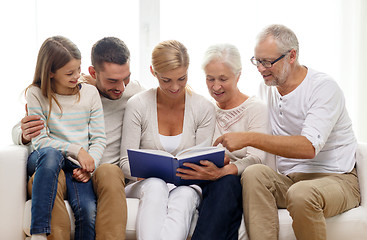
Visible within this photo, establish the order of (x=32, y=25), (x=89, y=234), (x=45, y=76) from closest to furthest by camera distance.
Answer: (x=89, y=234) → (x=45, y=76) → (x=32, y=25)

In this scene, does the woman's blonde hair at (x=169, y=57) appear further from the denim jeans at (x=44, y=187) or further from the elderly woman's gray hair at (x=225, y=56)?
the denim jeans at (x=44, y=187)

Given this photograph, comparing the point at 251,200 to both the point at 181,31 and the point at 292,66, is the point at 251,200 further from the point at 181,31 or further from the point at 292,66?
the point at 181,31

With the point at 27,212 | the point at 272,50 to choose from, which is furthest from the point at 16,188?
the point at 272,50

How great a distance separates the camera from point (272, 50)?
2.16 meters

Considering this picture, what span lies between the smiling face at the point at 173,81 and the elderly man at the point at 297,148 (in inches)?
14.0

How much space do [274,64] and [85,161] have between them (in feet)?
3.28

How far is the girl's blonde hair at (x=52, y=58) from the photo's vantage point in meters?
2.12

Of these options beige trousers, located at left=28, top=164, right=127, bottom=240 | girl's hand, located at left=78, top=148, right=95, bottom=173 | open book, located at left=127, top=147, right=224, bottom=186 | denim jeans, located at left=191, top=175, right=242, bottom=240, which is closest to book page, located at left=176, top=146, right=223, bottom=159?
open book, located at left=127, top=147, right=224, bottom=186

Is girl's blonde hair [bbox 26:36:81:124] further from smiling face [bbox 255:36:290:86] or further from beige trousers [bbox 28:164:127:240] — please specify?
smiling face [bbox 255:36:290:86]

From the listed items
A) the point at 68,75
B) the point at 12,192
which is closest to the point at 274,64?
the point at 68,75

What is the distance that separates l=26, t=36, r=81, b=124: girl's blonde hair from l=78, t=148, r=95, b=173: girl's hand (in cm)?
26

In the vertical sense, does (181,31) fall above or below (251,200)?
above

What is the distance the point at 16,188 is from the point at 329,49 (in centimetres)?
230

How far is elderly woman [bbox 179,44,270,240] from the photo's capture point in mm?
1967
